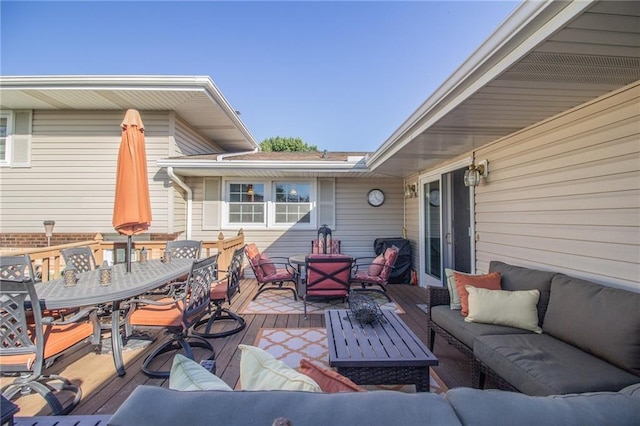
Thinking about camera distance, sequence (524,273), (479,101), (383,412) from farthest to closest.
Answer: (524,273) < (479,101) < (383,412)

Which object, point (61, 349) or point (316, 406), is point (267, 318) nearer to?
point (61, 349)

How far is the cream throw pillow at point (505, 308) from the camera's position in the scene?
255 centimetres

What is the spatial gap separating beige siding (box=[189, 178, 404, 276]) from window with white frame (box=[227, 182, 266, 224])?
11.9 inches

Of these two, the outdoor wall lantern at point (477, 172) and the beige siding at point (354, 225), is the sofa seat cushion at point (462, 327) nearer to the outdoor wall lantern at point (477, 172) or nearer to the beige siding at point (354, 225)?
the outdoor wall lantern at point (477, 172)

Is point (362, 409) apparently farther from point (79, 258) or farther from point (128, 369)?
point (79, 258)

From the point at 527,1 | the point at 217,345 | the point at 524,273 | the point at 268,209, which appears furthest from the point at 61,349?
the point at 268,209

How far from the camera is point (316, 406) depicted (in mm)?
880

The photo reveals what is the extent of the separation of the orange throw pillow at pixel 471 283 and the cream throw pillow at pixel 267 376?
7.66 feet

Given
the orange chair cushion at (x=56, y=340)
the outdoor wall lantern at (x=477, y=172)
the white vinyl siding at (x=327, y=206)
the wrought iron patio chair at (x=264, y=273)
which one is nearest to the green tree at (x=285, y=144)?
the white vinyl siding at (x=327, y=206)

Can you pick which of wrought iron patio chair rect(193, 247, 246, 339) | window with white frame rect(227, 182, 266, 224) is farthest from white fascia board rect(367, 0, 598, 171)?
window with white frame rect(227, 182, 266, 224)

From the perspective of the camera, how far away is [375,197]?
7.39m

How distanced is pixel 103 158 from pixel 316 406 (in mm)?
7368

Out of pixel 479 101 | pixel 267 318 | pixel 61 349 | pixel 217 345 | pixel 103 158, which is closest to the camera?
pixel 61 349

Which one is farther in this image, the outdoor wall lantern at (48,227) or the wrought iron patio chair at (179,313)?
the outdoor wall lantern at (48,227)
